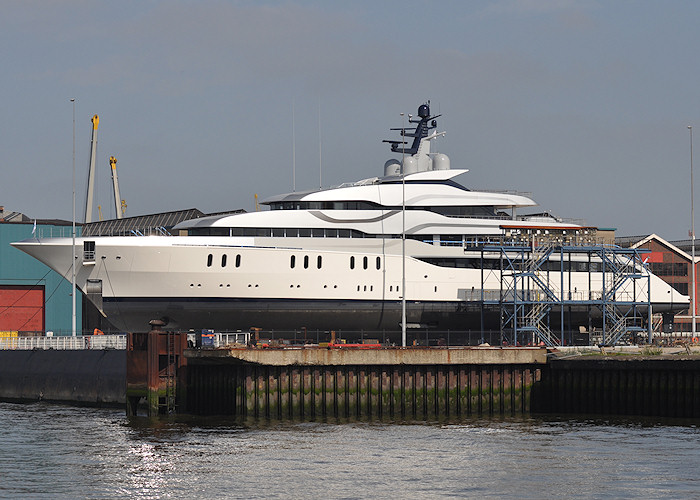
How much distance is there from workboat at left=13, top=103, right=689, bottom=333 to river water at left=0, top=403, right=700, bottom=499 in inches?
718

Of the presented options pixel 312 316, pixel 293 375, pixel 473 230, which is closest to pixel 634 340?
pixel 473 230

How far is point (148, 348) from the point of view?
41.9 metres

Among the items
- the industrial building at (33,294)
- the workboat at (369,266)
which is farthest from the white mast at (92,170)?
the workboat at (369,266)

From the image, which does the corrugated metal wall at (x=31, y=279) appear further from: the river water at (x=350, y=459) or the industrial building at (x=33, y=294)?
the river water at (x=350, y=459)

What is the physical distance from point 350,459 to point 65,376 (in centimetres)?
2316

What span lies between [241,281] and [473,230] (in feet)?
46.1

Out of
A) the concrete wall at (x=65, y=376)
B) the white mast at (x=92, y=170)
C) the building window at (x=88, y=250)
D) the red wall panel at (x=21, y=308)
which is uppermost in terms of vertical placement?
the white mast at (x=92, y=170)

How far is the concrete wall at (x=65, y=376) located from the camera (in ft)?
160

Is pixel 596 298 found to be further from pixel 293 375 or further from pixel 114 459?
pixel 114 459

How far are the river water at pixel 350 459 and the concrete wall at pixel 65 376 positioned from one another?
6951mm

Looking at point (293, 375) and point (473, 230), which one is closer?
point (293, 375)

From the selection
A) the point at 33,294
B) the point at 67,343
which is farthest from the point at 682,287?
the point at 67,343

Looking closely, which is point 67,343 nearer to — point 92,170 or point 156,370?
point 156,370

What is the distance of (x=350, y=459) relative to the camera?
3209cm
